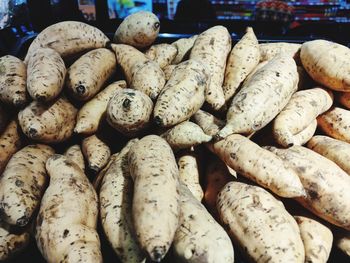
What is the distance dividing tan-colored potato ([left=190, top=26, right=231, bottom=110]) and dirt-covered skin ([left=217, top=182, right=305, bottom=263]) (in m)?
0.38

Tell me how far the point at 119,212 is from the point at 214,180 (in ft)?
1.06

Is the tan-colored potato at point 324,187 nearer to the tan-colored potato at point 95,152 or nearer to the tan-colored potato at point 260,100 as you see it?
the tan-colored potato at point 260,100

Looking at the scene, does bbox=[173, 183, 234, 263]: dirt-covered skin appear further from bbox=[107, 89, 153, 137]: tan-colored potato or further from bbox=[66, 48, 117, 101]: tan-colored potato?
bbox=[66, 48, 117, 101]: tan-colored potato

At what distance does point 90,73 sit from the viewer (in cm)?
128

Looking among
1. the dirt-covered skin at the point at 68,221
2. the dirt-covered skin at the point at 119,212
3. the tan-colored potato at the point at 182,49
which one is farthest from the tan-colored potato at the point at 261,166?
the tan-colored potato at the point at 182,49

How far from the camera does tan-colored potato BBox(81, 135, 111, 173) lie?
114 cm

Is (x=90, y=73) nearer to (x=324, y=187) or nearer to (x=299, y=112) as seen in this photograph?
(x=299, y=112)

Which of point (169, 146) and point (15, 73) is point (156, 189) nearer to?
point (169, 146)

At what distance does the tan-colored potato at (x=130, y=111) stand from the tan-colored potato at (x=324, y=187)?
16.8 inches

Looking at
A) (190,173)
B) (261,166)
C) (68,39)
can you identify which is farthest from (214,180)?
(68,39)

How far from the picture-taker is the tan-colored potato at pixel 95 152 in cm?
114

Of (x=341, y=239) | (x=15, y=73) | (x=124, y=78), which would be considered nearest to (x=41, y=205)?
(x=15, y=73)

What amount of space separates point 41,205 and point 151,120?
403 millimetres

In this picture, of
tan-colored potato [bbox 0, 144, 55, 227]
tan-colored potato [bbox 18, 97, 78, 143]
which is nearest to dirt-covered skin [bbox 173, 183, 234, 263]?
tan-colored potato [bbox 0, 144, 55, 227]
